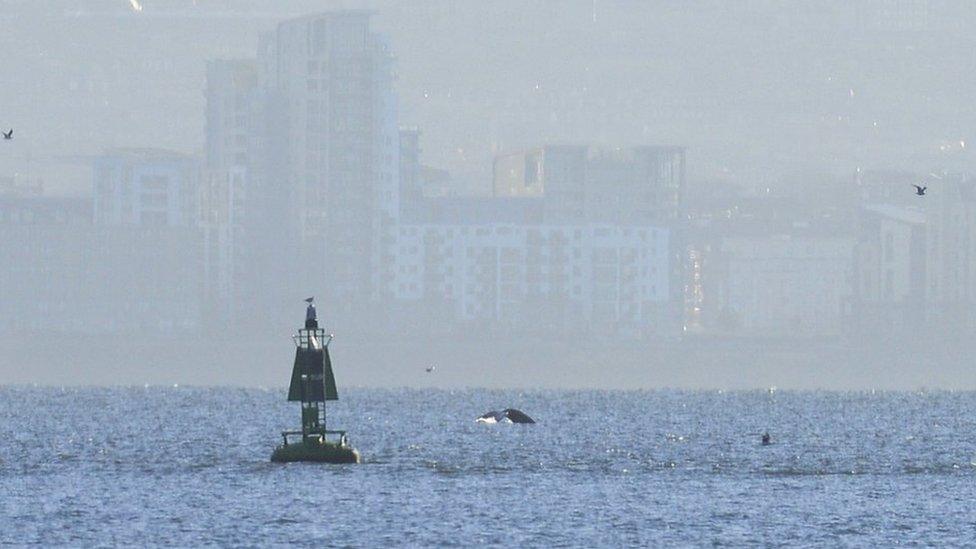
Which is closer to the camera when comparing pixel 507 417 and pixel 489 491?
pixel 489 491

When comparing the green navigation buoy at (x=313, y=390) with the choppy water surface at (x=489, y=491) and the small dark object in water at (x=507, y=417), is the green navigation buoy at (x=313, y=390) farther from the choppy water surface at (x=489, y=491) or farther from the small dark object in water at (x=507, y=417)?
the small dark object in water at (x=507, y=417)

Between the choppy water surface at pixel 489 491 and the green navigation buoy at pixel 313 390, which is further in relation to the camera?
the green navigation buoy at pixel 313 390

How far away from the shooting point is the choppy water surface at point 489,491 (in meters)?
88.8

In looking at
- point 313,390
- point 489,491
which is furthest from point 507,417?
point 489,491

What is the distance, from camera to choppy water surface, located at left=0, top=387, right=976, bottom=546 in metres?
88.8

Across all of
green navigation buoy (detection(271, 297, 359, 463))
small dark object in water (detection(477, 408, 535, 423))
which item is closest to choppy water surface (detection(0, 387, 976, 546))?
green navigation buoy (detection(271, 297, 359, 463))

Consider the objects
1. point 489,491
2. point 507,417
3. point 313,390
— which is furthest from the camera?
point 507,417

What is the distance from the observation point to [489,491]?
107062 millimetres

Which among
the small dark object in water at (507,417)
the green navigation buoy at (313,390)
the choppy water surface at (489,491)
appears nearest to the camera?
the choppy water surface at (489,491)

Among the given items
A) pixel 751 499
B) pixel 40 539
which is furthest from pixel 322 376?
pixel 40 539

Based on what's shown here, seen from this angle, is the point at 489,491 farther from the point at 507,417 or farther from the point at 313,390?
the point at 507,417

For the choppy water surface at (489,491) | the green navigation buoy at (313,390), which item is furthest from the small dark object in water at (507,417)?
the green navigation buoy at (313,390)

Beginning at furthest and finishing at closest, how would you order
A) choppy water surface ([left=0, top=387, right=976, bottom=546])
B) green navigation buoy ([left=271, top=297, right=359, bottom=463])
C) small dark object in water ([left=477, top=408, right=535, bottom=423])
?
small dark object in water ([left=477, top=408, right=535, bottom=423])
green navigation buoy ([left=271, top=297, right=359, bottom=463])
choppy water surface ([left=0, top=387, right=976, bottom=546])

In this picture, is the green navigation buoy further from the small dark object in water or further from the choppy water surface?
the small dark object in water
